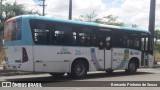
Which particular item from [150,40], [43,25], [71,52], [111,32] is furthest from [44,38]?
[150,40]

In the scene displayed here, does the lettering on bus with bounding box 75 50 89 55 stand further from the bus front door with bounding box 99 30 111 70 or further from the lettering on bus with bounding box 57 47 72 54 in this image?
the bus front door with bounding box 99 30 111 70

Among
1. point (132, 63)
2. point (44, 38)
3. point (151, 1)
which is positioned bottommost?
point (132, 63)

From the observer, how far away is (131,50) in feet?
72.5

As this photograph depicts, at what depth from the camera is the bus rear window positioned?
1700cm

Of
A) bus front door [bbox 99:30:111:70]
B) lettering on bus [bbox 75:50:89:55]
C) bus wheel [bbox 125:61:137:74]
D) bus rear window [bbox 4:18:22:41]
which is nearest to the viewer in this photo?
bus rear window [bbox 4:18:22:41]

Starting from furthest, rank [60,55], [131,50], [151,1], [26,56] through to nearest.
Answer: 1. [151,1]
2. [131,50]
3. [60,55]
4. [26,56]

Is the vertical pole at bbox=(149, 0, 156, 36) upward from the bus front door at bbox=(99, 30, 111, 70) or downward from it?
upward

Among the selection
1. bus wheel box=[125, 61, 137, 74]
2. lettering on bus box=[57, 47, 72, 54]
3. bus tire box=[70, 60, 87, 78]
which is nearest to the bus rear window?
lettering on bus box=[57, 47, 72, 54]

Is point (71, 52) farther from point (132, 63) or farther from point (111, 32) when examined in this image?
point (132, 63)

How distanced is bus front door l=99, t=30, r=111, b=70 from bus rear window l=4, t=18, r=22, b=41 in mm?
4799

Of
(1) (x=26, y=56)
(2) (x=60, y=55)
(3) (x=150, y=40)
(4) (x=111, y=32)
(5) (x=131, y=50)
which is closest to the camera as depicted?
(1) (x=26, y=56)

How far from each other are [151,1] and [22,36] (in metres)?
19.6

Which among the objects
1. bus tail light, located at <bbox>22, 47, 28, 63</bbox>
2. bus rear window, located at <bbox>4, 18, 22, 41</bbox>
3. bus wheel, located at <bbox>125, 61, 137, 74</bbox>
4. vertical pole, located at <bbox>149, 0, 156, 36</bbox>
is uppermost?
vertical pole, located at <bbox>149, 0, 156, 36</bbox>

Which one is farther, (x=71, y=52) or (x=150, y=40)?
(x=150, y=40)
